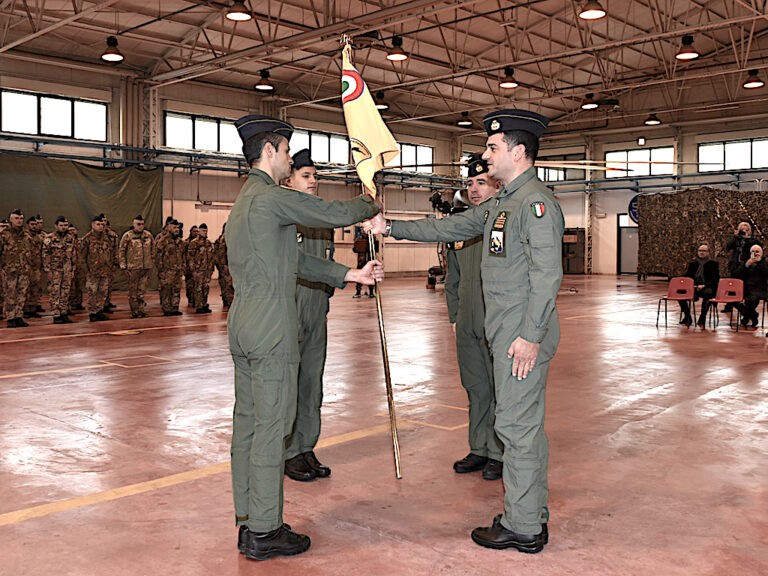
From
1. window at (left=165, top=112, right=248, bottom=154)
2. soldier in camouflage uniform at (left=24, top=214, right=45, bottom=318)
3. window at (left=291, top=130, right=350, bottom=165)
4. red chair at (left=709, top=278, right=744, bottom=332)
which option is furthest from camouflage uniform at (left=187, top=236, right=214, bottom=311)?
window at (left=291, top=130, right=350, bottom=165)

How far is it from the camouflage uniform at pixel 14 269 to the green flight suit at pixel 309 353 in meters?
9.63

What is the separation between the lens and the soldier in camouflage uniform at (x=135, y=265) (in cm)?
1418

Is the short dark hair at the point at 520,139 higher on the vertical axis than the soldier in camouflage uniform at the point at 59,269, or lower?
higher

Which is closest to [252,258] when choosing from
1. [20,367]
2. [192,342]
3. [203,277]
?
[20,367]

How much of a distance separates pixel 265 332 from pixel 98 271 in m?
11.5

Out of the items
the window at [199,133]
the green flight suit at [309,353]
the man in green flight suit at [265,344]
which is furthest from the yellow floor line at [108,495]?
the window at [199,133]

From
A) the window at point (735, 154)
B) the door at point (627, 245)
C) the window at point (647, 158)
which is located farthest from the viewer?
the door at point (627, 245)

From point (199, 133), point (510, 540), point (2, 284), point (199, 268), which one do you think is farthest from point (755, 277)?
point (199, 133)

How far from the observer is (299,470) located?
14.5ft

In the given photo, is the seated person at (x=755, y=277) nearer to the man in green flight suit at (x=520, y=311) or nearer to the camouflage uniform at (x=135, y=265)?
the man in green flight suit at (x=520, y=311)

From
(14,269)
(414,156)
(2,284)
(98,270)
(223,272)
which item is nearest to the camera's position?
(14,269)

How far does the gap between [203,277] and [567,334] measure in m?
7.49

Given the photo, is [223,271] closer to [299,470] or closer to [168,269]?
[168,269]

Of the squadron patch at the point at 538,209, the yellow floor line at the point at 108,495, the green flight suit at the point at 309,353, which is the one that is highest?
the squadron patch at the point at 538,209
